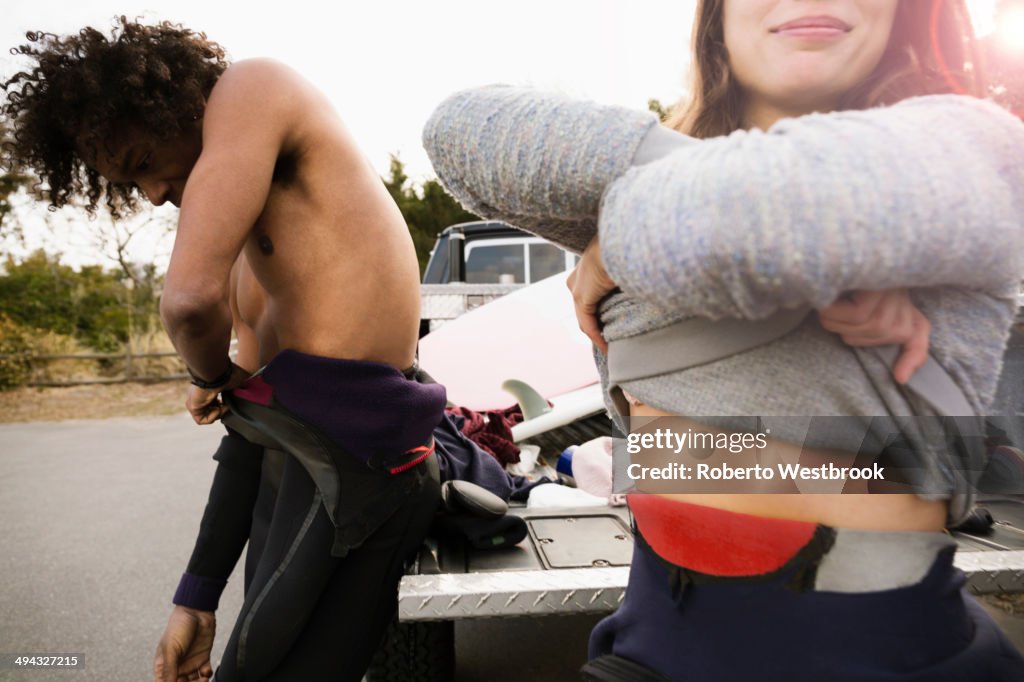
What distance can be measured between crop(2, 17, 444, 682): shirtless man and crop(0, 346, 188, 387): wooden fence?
1270cm

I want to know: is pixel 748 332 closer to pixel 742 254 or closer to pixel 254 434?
pixel 742 254

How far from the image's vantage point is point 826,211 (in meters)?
0.49

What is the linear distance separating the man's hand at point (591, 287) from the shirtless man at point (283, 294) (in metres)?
0.85

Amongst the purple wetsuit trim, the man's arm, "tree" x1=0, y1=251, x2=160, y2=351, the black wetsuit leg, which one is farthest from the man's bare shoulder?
"tree" x1=0, y1=251, x2=160, y2=351

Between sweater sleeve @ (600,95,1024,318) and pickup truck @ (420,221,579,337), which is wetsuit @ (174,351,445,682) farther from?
pickup truck @ (420,221,579,337)

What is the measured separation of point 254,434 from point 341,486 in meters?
0.29

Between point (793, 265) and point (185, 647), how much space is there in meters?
1.89

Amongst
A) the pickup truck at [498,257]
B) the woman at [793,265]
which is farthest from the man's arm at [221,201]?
the pickup truck at [498,257]

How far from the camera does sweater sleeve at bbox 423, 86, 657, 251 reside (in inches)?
24.7

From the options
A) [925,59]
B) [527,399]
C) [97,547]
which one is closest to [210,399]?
[925,59]

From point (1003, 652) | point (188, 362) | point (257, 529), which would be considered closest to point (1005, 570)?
point (1003, 652)

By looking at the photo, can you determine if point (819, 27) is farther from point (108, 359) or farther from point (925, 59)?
point (108, 359)

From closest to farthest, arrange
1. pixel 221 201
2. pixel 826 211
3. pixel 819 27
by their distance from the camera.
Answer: pixel 826 211 < pixel 819 27 < pixel 221 201

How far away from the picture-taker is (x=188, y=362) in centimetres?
152
